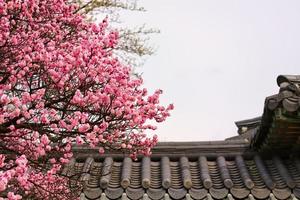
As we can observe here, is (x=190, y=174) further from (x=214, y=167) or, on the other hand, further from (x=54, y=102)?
(x=54, y=102)

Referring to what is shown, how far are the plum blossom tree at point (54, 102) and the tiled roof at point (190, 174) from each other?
0.37 meters

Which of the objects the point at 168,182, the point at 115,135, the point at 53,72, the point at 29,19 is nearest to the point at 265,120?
the point at 168,182

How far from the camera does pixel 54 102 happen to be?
5492 millimetres

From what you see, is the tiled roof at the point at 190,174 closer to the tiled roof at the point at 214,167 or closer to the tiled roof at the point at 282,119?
the tiled roof at the point at 214,167

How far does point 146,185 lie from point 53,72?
5.85 ft

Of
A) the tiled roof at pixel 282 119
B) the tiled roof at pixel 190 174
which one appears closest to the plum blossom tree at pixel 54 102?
the tiled roof at pixel 190 174

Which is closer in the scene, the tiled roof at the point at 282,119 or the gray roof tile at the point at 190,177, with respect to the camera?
the gray roof tile at the point at 190,177

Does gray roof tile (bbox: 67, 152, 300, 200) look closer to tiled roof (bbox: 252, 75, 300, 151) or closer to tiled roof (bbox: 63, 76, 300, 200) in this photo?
tiled roof (bbox: 63, 76, 300, 200)

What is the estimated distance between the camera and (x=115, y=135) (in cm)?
576

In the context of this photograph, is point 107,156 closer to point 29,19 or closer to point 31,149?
point 31,149

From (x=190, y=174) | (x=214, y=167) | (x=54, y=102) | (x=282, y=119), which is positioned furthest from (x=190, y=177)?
(x=54, y=102)

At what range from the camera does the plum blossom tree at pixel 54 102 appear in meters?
5.28

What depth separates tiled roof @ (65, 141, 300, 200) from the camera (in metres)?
5.69

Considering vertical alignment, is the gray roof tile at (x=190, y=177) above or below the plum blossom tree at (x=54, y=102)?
below
